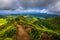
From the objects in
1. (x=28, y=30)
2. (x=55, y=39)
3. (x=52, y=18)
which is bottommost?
(x=55, y=39)

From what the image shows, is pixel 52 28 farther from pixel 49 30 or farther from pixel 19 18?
pixel 19 18

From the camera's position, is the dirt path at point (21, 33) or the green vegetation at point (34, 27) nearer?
the green vegetation at point (34, 27)

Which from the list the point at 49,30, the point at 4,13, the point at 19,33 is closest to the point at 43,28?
the point at 49,30

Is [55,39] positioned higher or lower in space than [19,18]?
lower

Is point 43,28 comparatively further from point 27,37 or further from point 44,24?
point 27,37

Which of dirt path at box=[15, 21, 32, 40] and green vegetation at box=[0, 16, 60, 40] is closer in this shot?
green vegetation at box=[0, 16, 60, 40]

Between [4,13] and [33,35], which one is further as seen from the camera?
[4,13]

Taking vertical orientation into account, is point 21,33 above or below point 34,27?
below
